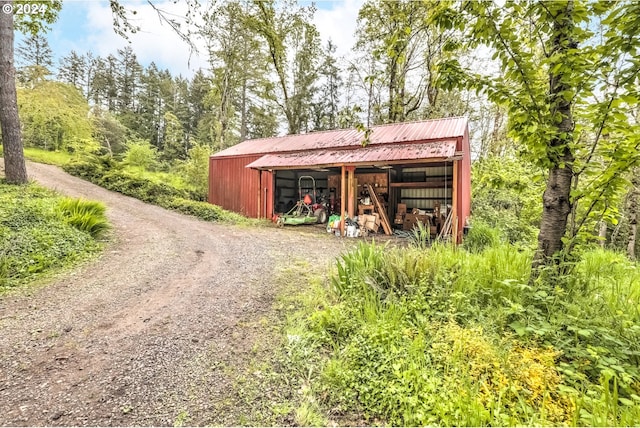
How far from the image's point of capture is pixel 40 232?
472 centimetres

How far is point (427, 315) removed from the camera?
2.69 meters

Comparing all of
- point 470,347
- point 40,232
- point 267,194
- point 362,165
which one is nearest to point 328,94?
point 267,194

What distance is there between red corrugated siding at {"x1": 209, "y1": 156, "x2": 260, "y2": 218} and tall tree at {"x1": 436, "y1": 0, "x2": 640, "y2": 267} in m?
9.80

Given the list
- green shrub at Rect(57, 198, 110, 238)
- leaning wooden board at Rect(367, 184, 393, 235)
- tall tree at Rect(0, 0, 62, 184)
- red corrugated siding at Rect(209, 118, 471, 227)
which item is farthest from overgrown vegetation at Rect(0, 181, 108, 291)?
leaning wooden board at Rect(367, 184, 393, 235)

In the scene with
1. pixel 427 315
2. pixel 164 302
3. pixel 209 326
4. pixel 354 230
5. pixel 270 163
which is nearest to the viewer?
pixel 427 315

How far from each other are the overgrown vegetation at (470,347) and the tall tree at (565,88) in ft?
1.91

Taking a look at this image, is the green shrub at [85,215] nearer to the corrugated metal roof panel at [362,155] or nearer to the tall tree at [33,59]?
the corrugated metal roof panel at [362,155]

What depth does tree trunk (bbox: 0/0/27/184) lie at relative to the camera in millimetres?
6105

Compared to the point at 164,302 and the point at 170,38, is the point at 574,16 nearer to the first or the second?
the point at 164,302

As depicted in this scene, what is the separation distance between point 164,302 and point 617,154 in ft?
14.9

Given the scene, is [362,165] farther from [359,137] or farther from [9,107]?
[9,107]

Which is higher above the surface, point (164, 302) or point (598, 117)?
point (598, 117)

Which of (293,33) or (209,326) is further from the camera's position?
(293,33)

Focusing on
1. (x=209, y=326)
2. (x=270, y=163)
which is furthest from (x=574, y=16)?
(x=270, y=163)
